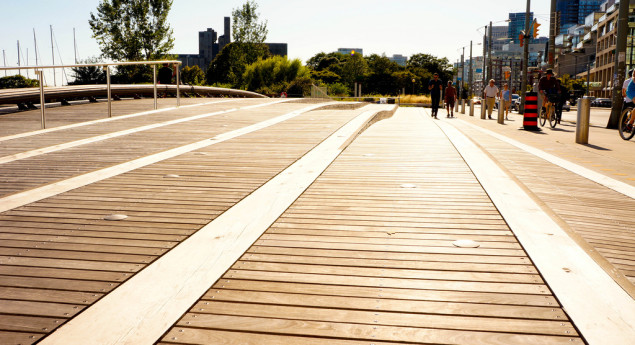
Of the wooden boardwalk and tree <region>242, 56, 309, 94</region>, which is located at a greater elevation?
tree <region>242, 56, 309, 94</region>

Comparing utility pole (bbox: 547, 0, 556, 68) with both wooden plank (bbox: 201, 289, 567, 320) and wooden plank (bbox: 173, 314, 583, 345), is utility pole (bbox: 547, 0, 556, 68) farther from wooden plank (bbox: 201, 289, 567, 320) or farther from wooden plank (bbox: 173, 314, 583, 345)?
wooden plank (bbox: 173, 314, 583, 345)

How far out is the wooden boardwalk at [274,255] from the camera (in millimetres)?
2846

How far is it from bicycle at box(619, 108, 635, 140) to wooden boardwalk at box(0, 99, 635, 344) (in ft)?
25.9

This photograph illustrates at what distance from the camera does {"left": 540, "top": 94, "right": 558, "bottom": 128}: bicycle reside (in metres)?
19.4

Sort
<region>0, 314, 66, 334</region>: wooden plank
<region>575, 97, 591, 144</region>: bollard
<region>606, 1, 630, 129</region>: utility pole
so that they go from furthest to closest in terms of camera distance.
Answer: <region>606, 1, 630, 129</region>: utility pole
<region>575, 97, 591, 144</region>: bollard
<region>0, 314, 66, 334</region>: wooden plank

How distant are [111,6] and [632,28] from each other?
92.9 m

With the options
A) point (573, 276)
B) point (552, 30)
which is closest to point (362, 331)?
point (573, 276)

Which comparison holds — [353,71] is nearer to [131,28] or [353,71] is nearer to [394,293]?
[131,28]

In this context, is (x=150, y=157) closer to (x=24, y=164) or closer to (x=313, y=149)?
(x=24, y=164)

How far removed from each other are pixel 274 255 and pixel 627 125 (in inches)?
518

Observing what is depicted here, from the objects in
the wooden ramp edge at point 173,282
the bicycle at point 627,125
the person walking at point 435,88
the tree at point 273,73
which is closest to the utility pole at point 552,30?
the person walking at point 435,88

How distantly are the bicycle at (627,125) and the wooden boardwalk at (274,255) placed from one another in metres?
7.89

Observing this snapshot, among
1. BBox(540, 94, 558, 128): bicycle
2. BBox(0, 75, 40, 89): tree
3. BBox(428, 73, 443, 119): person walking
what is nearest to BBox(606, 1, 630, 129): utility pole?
BBox(540, 94, 558, 128): bicycle

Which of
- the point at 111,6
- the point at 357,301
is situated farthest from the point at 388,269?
the point at 111,6
